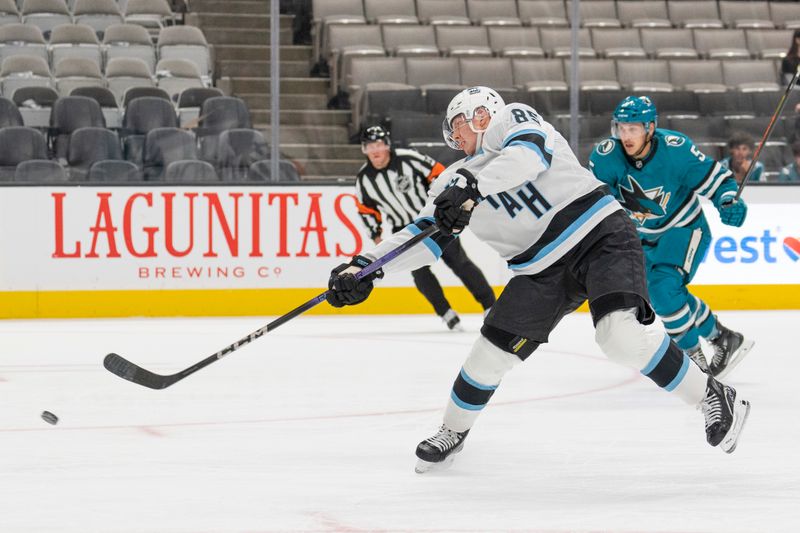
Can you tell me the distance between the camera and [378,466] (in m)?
3.25

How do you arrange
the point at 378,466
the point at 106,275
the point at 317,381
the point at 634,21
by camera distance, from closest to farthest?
the point at 378,466 < the point at 317,381 < the point at 106,275 < the point at 634,21

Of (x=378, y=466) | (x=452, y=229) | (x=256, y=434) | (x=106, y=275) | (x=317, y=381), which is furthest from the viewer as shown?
(x=106, y=275)

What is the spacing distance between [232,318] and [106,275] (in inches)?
32.1

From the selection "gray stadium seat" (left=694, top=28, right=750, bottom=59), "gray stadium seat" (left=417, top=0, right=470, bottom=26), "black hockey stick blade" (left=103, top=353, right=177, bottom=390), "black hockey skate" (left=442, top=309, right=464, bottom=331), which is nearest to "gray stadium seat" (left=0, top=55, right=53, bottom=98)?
"gray stadium seat" (left=417, top=0, right=470, bottom=26)

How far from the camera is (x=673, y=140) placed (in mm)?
4668

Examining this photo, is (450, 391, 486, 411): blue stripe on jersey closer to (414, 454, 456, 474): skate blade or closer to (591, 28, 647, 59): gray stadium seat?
(414, 454, 456, 474): skate blade

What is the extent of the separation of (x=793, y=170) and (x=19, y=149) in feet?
16.3

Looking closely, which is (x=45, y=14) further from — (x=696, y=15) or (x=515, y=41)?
(x=696, y=15)

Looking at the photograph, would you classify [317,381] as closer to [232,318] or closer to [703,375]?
[703,375]

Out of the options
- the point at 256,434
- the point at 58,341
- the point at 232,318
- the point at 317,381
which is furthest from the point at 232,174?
the point at 256,434

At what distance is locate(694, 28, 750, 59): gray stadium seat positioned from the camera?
900 centimetres

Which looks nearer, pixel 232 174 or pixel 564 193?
pixel 564 193

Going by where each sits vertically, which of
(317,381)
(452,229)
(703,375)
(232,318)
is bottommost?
(232,318)

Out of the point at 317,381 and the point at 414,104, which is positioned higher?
the point at 414,104
